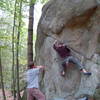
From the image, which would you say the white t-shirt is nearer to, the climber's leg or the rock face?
the climber's leg

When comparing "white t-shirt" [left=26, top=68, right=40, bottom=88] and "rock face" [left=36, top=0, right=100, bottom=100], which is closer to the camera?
"white t-shirt" [left=26, top=68, right=40, bottom=88]

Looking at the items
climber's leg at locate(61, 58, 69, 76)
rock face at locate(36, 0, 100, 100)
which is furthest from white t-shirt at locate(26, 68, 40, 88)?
rock face at locate(36, 0, 100, 100)

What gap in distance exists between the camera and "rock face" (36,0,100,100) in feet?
20.8

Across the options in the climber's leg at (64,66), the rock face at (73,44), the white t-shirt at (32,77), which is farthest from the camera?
the climber's leg at (64,66)

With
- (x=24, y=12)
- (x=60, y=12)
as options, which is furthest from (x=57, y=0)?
(x=24, y=12)

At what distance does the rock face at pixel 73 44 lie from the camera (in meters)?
6.35

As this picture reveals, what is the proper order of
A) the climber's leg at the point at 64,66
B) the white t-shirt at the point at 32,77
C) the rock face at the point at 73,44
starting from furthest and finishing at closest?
1. the climber's leg at the point at 64,66
2. the rock face at the point at 73,44
3. the white t-shirt at the point at 32,77

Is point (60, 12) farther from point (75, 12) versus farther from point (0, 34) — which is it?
point (0, 34)

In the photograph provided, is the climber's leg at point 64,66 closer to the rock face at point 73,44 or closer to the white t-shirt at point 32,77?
the rock face at point 73,44

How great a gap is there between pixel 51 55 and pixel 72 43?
95cm

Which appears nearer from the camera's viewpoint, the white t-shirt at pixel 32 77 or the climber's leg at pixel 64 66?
the white t-shirt at pixel 32 77

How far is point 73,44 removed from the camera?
274 inches

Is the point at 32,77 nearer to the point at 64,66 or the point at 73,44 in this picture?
the point at 64,66

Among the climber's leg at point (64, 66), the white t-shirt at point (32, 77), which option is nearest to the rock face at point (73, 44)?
the climber's leg at point (64, 66)
